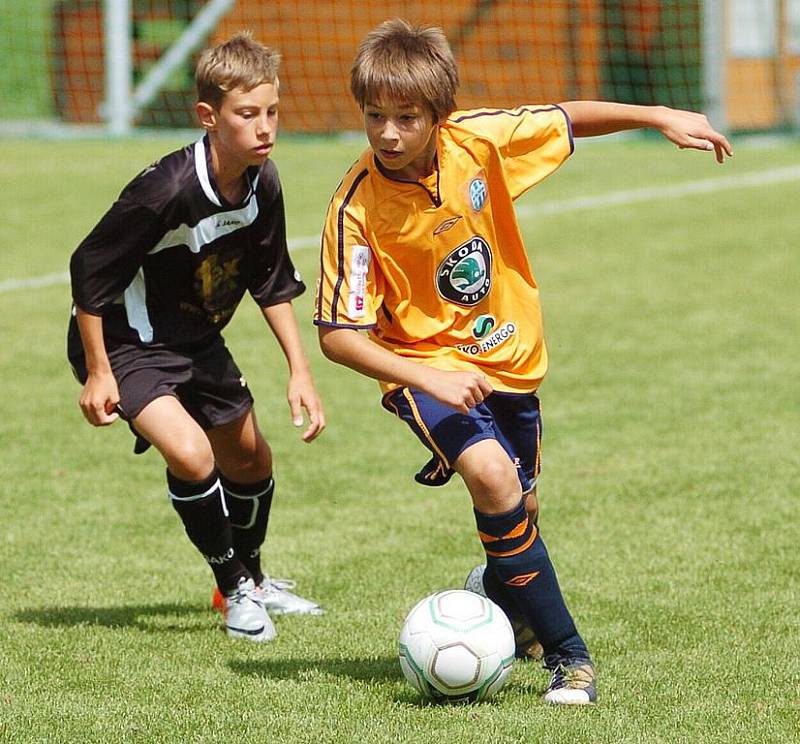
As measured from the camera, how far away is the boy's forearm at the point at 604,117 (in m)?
4.14

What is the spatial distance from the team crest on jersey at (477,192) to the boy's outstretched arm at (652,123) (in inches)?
14.1

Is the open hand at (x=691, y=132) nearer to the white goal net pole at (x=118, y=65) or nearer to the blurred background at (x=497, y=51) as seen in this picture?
the blurred background at (x=497, y=51)

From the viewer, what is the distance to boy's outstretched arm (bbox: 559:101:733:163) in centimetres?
405

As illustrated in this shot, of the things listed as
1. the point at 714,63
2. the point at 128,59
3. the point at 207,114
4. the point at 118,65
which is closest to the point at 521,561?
the point at 207,114

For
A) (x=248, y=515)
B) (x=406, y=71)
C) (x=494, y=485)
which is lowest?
(x=248, y=515)

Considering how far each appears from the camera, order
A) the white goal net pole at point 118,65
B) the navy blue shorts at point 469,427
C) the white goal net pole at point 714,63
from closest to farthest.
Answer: the navy blue shorts at point 469,427
the white goal net pole at point 118,65
the white goal net pole at point 714,63

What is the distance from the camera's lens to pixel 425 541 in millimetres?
5555

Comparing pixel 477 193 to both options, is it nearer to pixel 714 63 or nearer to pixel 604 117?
pixel 604 117

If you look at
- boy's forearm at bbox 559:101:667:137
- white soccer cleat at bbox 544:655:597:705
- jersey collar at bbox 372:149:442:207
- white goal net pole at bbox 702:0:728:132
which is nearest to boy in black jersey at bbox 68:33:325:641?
jersey collar at bbox 372:149:442:207

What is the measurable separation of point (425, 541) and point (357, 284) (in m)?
1.85

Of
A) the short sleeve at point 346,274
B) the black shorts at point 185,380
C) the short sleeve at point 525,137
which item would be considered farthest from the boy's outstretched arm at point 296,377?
the short sleeve at point 525,137

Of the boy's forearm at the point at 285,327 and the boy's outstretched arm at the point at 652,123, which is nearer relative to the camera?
the boy's outstretched arm at the point at 652,123

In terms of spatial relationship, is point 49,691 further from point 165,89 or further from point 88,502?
point 165,89

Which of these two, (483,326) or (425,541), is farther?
(425,541)
